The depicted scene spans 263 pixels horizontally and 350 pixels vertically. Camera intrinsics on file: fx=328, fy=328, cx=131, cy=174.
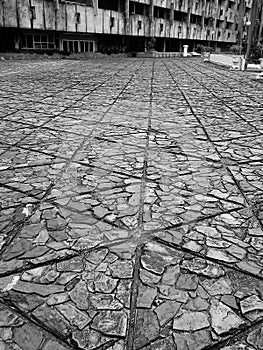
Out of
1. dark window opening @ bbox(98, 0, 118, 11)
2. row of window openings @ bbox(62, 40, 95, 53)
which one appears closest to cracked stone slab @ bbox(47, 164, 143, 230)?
row of window openings @ bbox(62, 40, 95, 53)

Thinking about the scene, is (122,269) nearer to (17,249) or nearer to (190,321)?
(190,321)

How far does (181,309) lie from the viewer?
6.14 ft

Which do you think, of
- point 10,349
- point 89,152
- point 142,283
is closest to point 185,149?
point 89,152

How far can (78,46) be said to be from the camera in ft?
107

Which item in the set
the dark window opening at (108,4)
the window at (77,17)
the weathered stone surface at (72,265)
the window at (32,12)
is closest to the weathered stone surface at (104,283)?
the weathered stone surface at (72,265)

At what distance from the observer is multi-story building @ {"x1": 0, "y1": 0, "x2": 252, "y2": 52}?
85.0ft

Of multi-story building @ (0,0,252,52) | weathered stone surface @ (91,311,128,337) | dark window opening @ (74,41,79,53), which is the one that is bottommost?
weathered stone surface @ (91,311,128,337)

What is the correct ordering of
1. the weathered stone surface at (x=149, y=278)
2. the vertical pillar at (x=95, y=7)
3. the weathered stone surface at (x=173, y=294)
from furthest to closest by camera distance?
the vertical pillar at (x=95, y=7)
the weathered stone surface at (x=149, y=278)
the weathered stone surface at (x=173, y=294)

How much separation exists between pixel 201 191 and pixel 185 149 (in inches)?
56.0

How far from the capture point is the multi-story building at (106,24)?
2592cm

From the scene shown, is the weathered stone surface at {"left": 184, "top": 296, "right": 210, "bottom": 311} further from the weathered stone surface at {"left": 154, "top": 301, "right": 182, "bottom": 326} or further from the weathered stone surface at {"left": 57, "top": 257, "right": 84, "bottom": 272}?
the weathered stone surface at {"left": 57, "top": 257, "right": 84, "bottom": 272}

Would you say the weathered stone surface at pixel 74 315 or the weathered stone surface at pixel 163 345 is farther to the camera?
the weathered stone surface at pixel 74 315

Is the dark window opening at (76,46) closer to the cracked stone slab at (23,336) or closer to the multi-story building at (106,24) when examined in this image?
the multi-story building at (106,24)

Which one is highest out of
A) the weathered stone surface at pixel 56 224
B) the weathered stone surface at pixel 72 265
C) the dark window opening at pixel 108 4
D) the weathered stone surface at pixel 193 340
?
the dark window opening at pixel 108 4
